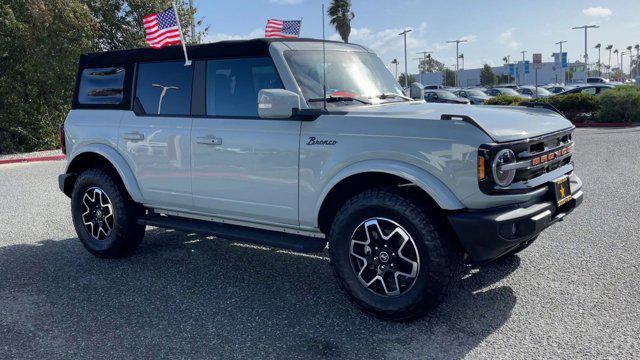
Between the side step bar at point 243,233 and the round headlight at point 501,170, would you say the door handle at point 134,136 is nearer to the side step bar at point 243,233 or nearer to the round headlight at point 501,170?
the side step bar at point 243,233

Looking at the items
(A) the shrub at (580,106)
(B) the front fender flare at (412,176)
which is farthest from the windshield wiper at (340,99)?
(A) the shrub at (580,106)

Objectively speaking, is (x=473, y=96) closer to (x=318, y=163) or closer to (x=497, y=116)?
(x=497, y=116)

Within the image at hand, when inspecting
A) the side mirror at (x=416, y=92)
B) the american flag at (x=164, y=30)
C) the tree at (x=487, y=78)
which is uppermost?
the tree at (x=487, y=78)

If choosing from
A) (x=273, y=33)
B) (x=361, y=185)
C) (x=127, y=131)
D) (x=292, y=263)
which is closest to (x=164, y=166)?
(x=127, y=131)

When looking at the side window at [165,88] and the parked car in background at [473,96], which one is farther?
the parked car in background at [473,96]

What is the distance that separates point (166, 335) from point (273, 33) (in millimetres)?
4007

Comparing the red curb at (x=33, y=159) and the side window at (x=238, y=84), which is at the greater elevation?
the side window at (x=238, y=84)

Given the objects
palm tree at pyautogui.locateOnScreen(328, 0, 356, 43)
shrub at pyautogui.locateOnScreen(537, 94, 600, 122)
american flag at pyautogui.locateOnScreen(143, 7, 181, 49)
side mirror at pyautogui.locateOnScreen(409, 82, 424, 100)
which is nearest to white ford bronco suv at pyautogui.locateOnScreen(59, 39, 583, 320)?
side mirror at pyautogui.locateOnScreen(409, 82, 424, 100)

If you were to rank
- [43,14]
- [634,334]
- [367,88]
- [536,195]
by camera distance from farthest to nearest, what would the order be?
1. [43,14]
2. [367,88]
3. [536,195]
4. [634,334]

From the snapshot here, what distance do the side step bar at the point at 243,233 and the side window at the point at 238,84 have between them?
0.96m

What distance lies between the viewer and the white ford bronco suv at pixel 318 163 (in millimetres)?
3674

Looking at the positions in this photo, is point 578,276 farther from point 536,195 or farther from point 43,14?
point 43,14

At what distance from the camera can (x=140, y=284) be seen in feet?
16.2

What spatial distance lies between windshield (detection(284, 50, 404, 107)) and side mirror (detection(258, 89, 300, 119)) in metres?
0.36
